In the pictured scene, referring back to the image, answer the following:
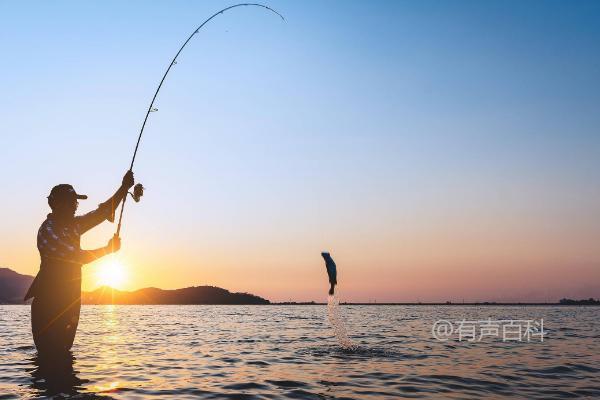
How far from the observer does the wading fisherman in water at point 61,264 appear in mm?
9922

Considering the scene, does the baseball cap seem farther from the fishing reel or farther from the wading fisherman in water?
the fishing reel

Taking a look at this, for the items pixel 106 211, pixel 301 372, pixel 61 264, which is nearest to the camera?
pixel 61 264

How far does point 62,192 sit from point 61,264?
1523 mm

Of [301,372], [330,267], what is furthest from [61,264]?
[330,267]

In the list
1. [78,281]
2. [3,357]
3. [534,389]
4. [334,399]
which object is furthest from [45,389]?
[534,389]

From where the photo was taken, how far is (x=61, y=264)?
10047 mm

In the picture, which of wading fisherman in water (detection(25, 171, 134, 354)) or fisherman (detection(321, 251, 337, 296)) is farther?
fisherman (detection(321, 251, 337, 296))

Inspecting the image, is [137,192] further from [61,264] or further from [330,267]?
[330,267]

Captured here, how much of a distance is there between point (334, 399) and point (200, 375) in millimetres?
4494

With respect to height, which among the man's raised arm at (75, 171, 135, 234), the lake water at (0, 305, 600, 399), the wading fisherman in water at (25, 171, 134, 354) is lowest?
the lake water at (0, 305, 600, 399)

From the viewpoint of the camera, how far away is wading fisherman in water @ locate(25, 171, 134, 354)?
391 inches

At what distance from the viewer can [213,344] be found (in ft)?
71.1

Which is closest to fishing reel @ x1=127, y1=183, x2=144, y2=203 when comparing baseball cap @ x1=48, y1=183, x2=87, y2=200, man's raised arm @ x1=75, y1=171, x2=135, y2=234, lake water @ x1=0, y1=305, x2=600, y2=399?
man's raised arm @ x1=75, y1=171, x2=135, y2=234

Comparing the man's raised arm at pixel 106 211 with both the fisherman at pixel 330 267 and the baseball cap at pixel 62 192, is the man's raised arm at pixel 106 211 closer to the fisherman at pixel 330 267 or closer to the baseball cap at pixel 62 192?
the baseball cap at pixel 62 192
